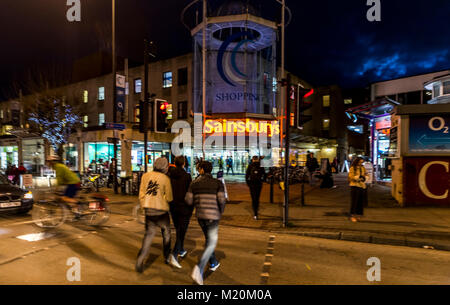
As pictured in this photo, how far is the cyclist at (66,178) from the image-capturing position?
297 inches

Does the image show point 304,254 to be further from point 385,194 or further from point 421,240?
point 385,194

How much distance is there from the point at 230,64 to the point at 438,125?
15490 mm

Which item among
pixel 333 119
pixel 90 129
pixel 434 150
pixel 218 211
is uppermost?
pixel 333 119

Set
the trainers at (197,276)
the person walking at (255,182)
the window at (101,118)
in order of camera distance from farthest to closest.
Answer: the window at (101,118) → the person walking at (255,182) → the trainers at (197,276)

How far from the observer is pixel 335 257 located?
225 inches

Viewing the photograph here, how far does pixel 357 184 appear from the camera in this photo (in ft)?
27.8

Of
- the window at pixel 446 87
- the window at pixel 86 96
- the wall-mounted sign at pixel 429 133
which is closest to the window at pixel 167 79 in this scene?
the window at pixel 86 96

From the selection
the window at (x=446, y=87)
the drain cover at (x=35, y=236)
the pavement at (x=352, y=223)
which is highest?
the window at (x=446, y=87)

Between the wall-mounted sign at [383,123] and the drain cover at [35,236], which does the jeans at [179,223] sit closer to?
the drain cover at [35,236]

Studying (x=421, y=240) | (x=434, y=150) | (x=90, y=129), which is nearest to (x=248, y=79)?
(x=90, y=129)

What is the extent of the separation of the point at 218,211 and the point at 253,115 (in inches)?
663

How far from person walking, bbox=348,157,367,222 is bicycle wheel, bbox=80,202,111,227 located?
700 centimetres

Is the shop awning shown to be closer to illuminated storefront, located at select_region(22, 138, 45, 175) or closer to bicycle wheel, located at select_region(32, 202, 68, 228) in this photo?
bicycle wheel, located at select_region(32, 202, 68, 228)
